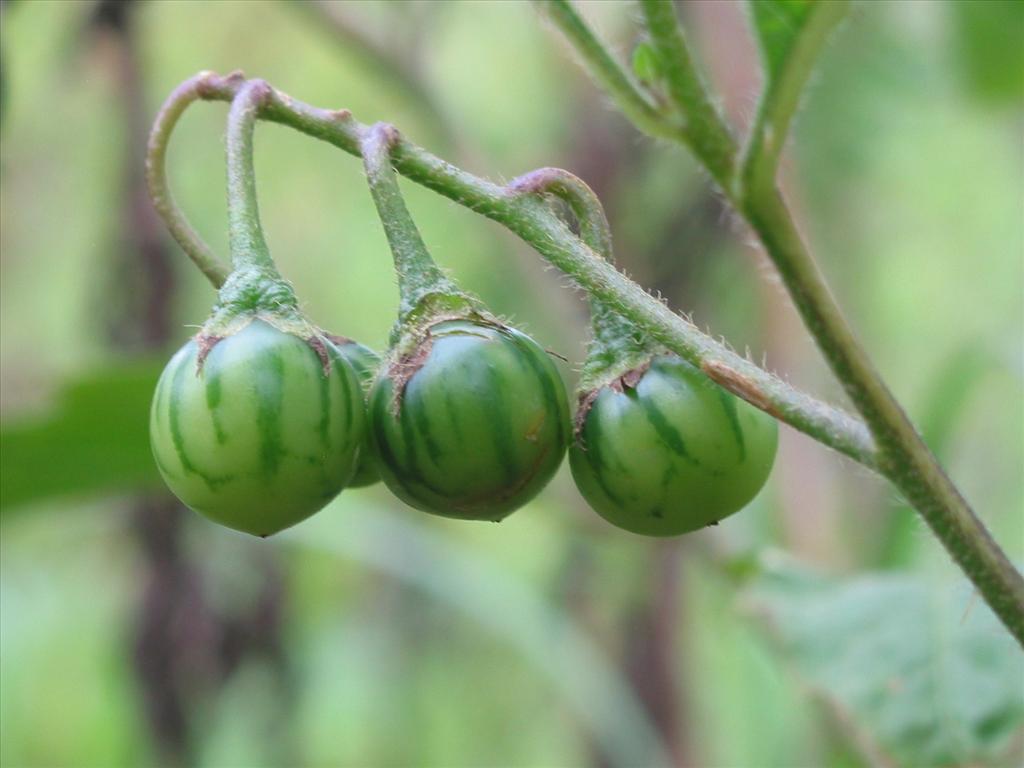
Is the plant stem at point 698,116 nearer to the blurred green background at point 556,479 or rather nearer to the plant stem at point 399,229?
the blurred green background at point 556,479

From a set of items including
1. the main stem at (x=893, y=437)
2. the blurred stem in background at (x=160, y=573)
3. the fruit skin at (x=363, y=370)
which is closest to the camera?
the main stem at (x=893, y=437)

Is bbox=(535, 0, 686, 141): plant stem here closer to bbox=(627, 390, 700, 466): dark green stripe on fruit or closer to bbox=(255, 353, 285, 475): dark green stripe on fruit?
bbox=(627, 390, 700, 466): dark green stripe on fruit

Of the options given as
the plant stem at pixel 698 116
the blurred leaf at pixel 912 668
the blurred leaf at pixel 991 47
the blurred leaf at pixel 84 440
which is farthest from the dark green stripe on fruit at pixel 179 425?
the blurred leaf at pixel 991 47

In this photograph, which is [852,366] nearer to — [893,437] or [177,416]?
[893,437]

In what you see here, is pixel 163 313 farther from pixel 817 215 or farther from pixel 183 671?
pixel 817 215

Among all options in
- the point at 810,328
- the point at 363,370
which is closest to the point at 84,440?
the point at 363,370

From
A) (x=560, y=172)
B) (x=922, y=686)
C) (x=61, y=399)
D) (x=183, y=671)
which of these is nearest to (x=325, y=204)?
(x=183, y=671)

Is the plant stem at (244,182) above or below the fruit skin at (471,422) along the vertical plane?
above
